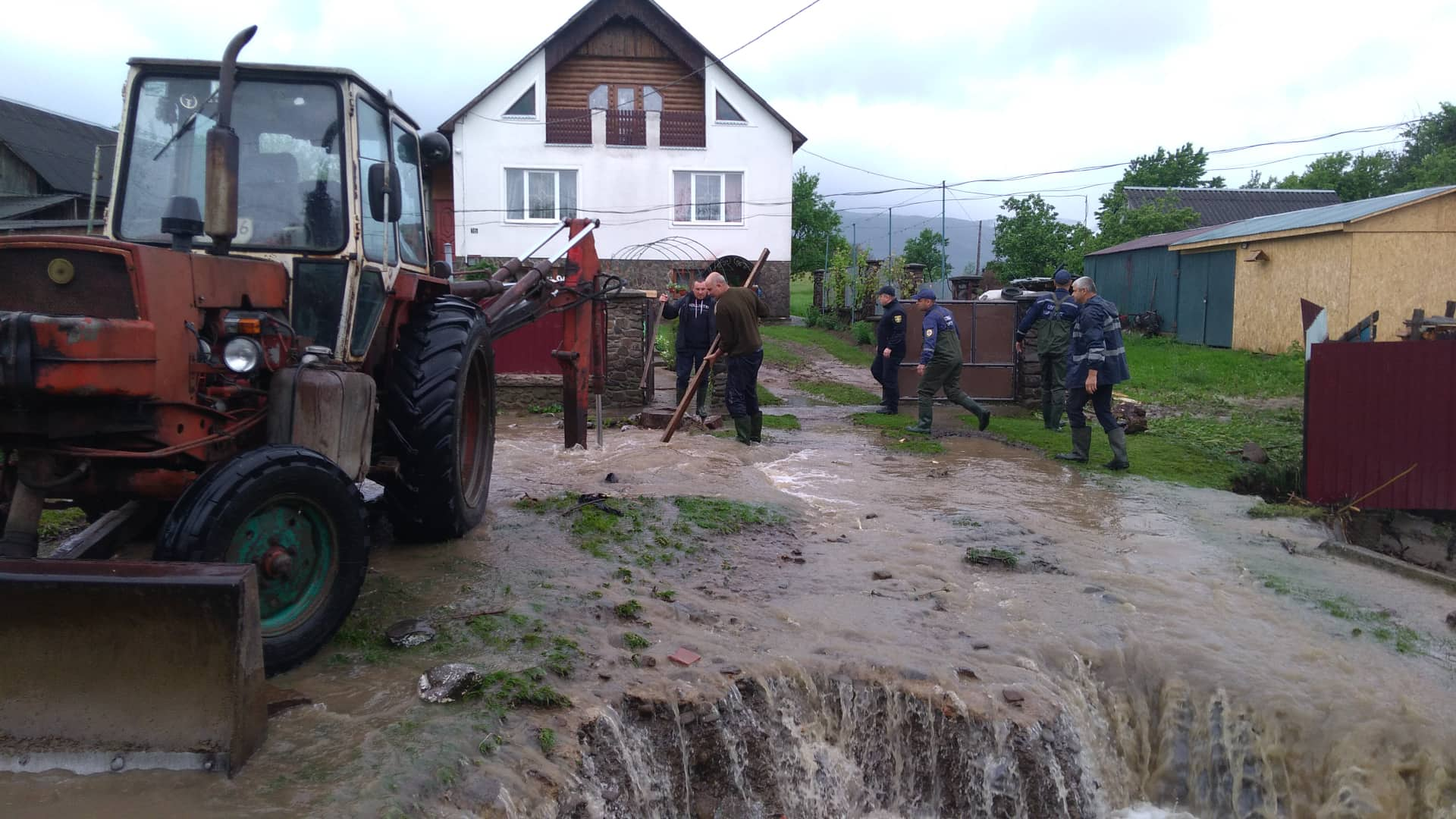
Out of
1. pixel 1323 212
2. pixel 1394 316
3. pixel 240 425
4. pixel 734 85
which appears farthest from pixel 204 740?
pixel 734 85

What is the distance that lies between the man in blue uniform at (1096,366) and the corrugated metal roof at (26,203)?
717 inches

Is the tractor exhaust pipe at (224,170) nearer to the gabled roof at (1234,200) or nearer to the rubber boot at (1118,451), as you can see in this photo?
the rubber boot at (1118,451)

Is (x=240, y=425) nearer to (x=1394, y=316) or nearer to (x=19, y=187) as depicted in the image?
(x=1394, y=316)

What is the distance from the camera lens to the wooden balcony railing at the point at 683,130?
2636 centimetres

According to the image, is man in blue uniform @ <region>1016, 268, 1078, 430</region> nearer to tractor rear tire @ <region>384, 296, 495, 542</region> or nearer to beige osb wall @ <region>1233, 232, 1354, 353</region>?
tractor rear tire @ <region>384, 296, 495, 542</region>

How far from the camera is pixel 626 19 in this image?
86.2ft

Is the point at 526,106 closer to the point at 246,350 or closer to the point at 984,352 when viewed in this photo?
the point at 984,352

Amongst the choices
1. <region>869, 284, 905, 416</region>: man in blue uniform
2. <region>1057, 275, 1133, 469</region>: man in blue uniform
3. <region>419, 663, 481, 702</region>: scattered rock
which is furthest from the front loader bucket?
<region>869, 284, 905, 416</region>: man in blue uniform

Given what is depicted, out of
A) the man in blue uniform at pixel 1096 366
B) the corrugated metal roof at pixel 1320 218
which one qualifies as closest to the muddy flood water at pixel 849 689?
the man in blue uniform at pixel 1096 366

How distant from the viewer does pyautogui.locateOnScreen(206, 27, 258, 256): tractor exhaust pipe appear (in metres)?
3.68

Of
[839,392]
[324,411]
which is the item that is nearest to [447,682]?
[324,411]

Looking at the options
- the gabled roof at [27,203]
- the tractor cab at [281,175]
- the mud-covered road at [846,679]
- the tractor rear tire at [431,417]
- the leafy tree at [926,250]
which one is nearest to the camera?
the mud-covered road at [846,679]

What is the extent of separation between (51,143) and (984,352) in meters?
24.2

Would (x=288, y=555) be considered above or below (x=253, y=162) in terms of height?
below
